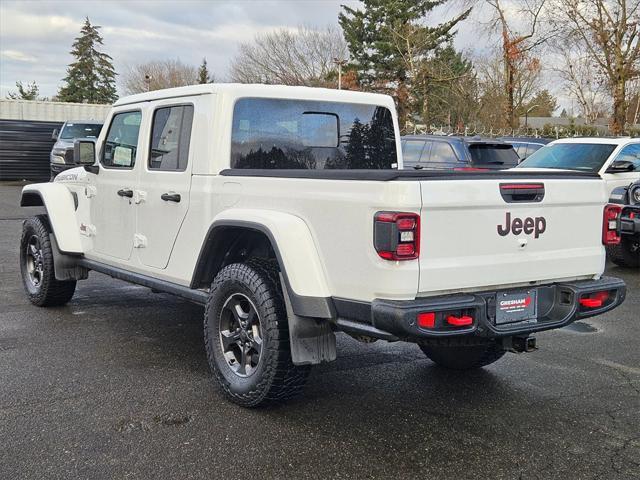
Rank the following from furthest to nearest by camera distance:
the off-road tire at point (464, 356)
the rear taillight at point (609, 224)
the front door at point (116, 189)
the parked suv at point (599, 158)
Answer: the parked suv at point (599, 158) → the front door at point (116, 189) → the off-road tire at point (464, 356) → the rear taillight at point (609, 224)

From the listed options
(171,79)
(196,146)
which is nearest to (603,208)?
(196,146)

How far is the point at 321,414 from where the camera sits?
162 inches

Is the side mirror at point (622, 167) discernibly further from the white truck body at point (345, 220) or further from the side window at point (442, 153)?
the white truck body at point (345, 220)

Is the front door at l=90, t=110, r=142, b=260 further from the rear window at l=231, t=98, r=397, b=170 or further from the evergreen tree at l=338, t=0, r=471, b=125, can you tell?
the evergreen tree at l=338, t=0, r=471, b=125

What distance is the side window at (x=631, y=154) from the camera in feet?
35.1

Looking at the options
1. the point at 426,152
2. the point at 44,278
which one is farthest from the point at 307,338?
the point at 426,152

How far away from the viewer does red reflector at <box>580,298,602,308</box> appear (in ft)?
12.9

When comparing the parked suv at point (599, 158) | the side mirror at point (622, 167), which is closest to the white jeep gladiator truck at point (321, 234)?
the side mirror at point (622, 167)

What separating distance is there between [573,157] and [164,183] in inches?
318

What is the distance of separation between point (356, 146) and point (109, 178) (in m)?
2.05

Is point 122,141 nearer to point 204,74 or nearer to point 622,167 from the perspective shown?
point 622,167

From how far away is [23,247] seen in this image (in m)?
6.87

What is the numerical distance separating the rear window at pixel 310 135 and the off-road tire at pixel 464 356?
1.54 m

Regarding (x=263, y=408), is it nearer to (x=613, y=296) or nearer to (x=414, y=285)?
(x=414, y=285)
